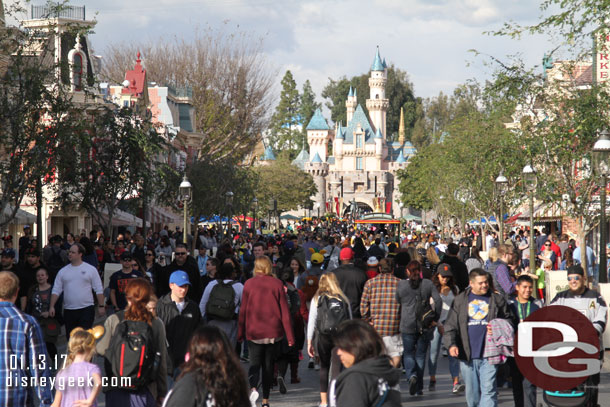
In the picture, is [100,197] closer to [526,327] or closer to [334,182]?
[526,327]

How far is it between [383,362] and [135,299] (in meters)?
2.34

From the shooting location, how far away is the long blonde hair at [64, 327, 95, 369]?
6691 mm

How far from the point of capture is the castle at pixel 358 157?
6048 inches

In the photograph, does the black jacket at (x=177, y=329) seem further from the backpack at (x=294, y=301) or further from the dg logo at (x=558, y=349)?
the backpack at (x=294, y=301)

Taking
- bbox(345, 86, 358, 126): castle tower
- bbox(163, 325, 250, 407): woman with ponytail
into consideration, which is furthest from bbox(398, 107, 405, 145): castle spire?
bbox(163, 325, 250, 407): woman with ponytail

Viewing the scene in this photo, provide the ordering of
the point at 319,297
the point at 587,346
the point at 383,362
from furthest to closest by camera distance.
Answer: the point at 319,297 → the point at 587,346 → the point at 383,362

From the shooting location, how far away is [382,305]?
10.5 metres

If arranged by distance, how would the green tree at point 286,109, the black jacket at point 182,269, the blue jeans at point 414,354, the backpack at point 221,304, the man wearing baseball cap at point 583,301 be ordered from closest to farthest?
the man wearing baseball cap at point 583,301
the backpack at point 221,304
the blue jeans at point 414,354
the black jacket at point 182,269
the green tree at point 286,109

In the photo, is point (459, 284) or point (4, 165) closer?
point (459, 284)

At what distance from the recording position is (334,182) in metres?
156

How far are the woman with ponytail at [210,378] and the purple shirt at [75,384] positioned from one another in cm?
205

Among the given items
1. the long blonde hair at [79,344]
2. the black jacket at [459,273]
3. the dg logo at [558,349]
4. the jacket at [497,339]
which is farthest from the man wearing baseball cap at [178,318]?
the black jacket at [459,273]

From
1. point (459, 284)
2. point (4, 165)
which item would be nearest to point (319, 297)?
point (459, 284)

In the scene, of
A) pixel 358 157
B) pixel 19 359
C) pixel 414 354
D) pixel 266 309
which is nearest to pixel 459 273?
pixel 414 354
